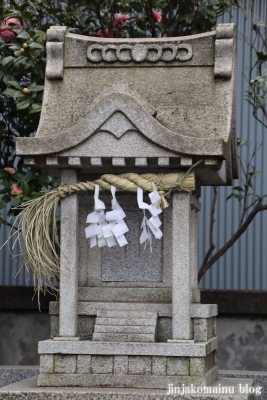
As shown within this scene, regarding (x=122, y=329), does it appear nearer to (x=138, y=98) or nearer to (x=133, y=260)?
(x=133, y=260)

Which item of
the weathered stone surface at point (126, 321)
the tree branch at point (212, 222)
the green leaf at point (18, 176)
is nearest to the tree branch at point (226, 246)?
the tree branch at point (212, 222)

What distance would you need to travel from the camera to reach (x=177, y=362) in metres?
4.81

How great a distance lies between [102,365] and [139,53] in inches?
82.9

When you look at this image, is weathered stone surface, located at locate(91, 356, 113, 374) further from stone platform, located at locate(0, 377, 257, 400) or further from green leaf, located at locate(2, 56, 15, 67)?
green leaf, located at locate(2, 56, 15, 67)

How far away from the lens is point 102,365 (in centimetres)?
487

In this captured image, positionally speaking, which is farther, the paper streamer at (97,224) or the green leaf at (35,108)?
the green leaf at (35,108)

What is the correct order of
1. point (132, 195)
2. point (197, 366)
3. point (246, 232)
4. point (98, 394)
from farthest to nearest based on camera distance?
point (246, 232), point (132, 195), point (197, 366), point (98, 394)

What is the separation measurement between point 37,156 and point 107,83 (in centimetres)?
76

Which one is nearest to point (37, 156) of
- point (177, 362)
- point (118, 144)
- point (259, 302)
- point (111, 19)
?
point (118, 144)

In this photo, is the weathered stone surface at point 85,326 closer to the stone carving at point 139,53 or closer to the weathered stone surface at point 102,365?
the weathered stone surface at point 102,365

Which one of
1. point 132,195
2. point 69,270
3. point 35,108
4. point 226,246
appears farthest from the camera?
point 226,246

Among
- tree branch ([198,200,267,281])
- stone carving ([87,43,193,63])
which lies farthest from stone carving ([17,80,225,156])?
tree branch ([198,200,267,281])

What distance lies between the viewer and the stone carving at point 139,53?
5.28m

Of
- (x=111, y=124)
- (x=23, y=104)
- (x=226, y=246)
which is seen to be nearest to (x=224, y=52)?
(x=111, y=124)
